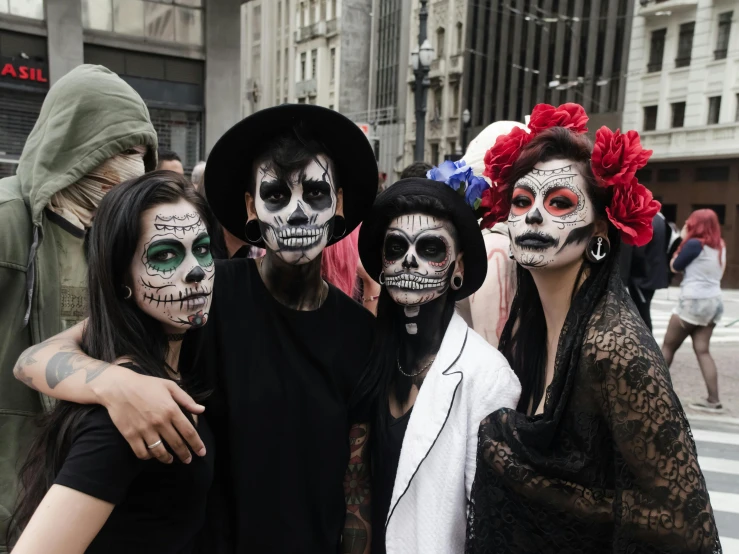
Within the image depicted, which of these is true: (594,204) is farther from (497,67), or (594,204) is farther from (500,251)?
(497,67)

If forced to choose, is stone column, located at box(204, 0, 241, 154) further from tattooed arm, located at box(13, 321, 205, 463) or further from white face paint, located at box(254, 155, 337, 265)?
tattooed arm, located at box(13, 321, 205, 463)

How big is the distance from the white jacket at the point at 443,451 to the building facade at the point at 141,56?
9902 millimetres

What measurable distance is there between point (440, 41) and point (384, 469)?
34.1 meters

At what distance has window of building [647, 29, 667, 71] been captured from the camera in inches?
805

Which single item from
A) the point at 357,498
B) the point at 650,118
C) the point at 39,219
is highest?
the point at 650,118

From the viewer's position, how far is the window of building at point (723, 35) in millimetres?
18391

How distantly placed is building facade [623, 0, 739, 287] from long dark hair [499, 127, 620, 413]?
18374mm

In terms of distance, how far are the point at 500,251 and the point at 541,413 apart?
1.04m

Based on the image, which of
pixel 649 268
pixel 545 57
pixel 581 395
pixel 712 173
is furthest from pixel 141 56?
pixel 545 57

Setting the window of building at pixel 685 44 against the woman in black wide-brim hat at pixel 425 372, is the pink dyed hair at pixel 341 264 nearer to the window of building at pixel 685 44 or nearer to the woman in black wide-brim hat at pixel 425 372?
the woman in black wide-brim hat at pixel 425 372

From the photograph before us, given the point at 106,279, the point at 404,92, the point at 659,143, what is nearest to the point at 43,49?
the point at 106,279

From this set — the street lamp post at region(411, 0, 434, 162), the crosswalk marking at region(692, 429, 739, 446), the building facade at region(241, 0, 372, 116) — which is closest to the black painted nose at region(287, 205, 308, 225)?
the crosswalk marking at region(692, 429, 739, 446)

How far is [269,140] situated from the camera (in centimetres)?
179

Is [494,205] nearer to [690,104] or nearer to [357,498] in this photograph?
[357,498]
